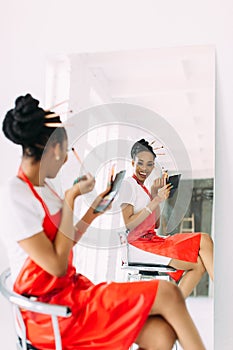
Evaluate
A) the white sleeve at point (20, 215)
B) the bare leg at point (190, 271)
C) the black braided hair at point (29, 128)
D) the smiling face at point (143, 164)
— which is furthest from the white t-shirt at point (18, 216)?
the bare leg at point (190, 271)

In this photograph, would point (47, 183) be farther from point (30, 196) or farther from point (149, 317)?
point (149, 317)

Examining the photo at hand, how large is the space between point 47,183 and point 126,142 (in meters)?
0.47

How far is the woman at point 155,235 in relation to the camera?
2.38 m

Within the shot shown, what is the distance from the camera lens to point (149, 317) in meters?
1.89

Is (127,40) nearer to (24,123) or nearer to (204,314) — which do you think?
(24,123)

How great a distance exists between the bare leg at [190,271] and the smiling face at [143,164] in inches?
14.5

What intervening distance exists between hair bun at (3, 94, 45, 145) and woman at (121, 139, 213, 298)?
545mm

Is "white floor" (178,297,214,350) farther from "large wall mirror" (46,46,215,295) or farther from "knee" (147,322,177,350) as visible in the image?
"knee" (147,322,177,350)

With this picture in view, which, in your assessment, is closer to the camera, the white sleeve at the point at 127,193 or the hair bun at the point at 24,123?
the hair bun at the point at 24,123

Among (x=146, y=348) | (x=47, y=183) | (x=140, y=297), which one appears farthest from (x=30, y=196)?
(x=146, y=348)

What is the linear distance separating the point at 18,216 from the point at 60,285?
293 millimetres

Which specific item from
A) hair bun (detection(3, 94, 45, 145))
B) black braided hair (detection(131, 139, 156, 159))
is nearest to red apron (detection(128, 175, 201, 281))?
black braided hair (detection(131, 139, 156, 159))

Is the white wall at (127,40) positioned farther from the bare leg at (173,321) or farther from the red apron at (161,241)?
the bare leg at (173,321)

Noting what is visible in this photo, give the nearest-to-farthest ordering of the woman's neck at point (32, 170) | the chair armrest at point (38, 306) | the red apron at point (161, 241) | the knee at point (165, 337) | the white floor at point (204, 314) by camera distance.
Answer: the chair armrest at point (38, 306) → the knee at point (165, 337) → the woman's neck at point (32, 170) → the white floor at point (204, 314) → the red apron at point (161, 241)
